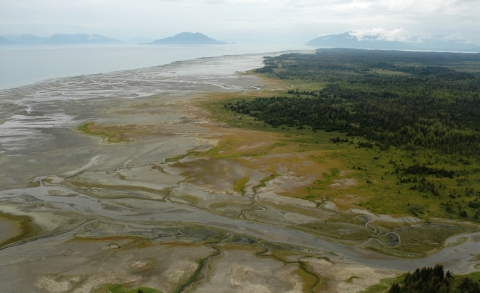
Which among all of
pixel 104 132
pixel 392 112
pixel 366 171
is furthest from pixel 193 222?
pixel 392 112

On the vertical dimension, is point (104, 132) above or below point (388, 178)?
above

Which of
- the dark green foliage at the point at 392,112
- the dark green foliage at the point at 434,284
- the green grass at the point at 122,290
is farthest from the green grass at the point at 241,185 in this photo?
the dark green foliage at the point at 392,112

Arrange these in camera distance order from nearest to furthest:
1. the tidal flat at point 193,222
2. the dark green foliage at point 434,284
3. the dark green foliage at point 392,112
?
the dark green foliage at point 434,284 < the tidal flat at point 193,222 < the dark green foliage at point 392,112

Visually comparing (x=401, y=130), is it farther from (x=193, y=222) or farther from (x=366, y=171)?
(x=193, y=222)

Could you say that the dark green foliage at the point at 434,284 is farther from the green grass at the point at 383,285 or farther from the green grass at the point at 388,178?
the green grass at the point at 388,178

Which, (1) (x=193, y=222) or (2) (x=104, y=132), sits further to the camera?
(2) (x=104, y=132)

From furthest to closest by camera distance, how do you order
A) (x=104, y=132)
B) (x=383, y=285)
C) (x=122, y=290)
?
(x=104, y=132) < (x=383, y=285) < (x=122, y=290)
